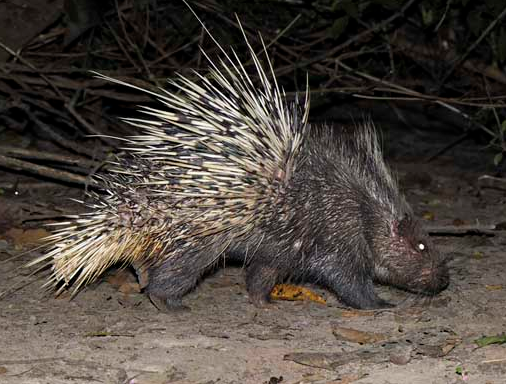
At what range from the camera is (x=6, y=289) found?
5.33m

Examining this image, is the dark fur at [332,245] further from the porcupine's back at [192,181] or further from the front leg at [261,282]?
the porcupine's back at [192,181]

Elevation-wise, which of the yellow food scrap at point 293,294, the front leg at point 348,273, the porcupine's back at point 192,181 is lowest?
the yellow food scrap at point 293,294

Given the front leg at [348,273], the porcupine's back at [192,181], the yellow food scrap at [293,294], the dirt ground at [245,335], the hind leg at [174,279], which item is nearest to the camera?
the dirt ground at [245,335]

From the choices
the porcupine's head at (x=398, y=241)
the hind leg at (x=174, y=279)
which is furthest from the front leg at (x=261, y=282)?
the porcupine's head at (x=398, y=241)

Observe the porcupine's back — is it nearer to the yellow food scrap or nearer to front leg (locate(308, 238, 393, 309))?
front leg (locate(308, 238, 393, 309))

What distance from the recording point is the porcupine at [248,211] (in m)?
4.67

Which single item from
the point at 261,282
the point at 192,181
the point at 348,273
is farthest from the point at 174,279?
the point at 348,273

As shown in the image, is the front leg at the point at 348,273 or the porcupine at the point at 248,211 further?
the front leg at the point at 348,273

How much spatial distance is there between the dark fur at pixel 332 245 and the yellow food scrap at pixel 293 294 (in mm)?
116

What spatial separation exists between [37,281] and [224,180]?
1599 mm

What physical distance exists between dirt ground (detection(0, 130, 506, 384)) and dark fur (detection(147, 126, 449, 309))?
5.8 inches

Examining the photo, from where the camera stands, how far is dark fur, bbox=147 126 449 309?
5020mm

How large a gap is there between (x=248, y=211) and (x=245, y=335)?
667mm

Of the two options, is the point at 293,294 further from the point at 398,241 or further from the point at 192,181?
the point at 192,181
